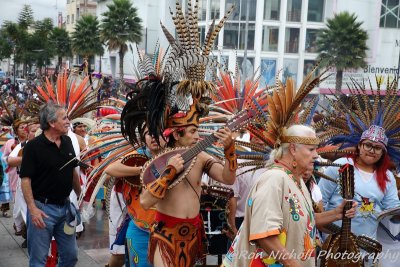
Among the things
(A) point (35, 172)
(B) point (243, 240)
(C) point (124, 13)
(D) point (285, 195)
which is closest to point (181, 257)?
(B) point (243, 240)

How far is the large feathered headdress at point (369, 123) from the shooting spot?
5.20m

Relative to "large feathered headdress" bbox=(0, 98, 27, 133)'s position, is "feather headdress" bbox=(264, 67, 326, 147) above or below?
above

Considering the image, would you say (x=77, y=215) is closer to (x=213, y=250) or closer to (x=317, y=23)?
(x=213, y=250)

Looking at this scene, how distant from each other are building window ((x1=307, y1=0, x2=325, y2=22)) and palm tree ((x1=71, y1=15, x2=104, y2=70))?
18.2 meters

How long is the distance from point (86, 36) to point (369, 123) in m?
48.2

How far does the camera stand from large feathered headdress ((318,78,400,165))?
5199mm

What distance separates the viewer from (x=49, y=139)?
5133mm

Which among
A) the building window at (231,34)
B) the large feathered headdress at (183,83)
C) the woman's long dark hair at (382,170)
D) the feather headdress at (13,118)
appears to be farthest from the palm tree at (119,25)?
the large feathered headdress at (183,83)

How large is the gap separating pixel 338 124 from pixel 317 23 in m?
43.4

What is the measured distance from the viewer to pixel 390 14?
47.7 metres

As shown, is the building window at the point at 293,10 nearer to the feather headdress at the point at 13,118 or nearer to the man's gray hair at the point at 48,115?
the feather headdress at the point at 13,118

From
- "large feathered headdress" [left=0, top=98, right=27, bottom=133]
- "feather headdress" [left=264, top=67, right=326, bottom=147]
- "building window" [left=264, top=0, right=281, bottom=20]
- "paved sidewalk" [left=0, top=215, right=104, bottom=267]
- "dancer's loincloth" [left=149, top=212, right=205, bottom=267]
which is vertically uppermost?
"building window" [left=264, top=0, right=281, bottom=20]

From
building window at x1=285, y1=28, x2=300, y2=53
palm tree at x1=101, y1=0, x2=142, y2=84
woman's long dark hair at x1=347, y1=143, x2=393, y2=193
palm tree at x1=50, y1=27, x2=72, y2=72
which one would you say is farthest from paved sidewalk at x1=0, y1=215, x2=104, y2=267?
palm tree at x1=50, y1=27, x2=72, y2=72

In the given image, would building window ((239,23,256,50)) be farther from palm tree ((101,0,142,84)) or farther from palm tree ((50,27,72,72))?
palm tree ((50,27,72,72))
